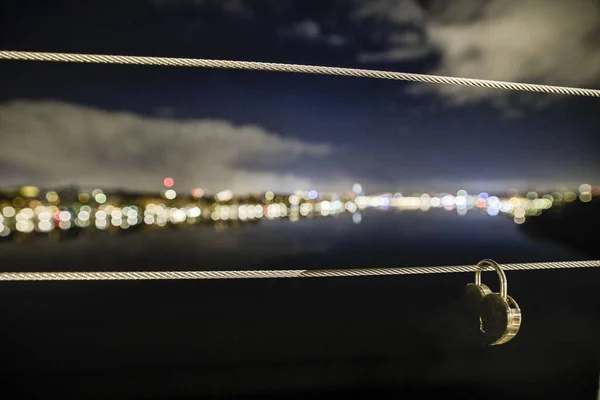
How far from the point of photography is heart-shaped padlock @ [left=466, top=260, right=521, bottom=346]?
976 mm

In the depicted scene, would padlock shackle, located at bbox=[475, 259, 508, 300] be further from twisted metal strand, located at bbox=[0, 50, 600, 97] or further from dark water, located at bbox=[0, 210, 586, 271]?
dark water, located at bbox=[0, 210, 586, 271]

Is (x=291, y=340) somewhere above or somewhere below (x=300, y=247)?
below

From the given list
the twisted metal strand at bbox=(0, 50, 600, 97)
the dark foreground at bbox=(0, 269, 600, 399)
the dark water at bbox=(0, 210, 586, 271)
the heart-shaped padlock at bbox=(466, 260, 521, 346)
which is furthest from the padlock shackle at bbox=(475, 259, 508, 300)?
the dark water at bbox=(0, 210, 586, 271)

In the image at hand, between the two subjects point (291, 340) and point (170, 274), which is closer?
point (170, 274)

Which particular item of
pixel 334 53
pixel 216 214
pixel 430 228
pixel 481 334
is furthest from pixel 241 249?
pixel 481 334

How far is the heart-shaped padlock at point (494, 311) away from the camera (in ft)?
3.20

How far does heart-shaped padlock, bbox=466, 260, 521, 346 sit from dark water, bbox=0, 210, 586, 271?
11763 millimetres

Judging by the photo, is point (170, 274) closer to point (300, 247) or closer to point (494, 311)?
point (494, 311)

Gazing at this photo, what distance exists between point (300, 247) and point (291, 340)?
7371 millimetres

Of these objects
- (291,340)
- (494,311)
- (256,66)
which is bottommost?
(291,340)

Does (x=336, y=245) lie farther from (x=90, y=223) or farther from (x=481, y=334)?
(x=481, y=334)

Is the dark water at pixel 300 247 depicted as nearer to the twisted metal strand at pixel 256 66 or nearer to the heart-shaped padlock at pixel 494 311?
the heart-shaped padlock at pixel 494 311

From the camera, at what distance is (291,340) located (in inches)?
297

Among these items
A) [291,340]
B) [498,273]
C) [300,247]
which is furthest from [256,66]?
[300,247]
